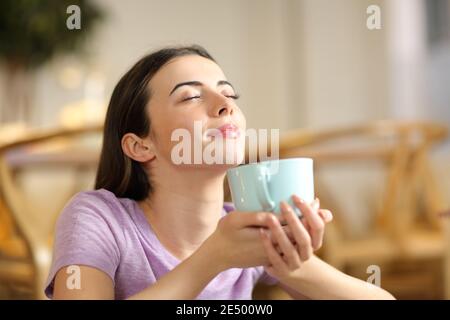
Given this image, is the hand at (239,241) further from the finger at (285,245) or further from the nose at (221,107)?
the nose at (221,107)

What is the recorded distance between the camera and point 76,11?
0.73 meters

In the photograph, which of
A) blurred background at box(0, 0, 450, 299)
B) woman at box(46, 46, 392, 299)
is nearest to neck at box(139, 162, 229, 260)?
woman at box(46, 46, 392, 299)

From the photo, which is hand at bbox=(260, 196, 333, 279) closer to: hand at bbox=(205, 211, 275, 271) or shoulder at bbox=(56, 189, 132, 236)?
hand at bbox=(205, 211, 275, 271)

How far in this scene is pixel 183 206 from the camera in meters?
0.70

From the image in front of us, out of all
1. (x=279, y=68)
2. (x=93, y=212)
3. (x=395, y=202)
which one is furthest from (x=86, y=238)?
(x=279, y=68)

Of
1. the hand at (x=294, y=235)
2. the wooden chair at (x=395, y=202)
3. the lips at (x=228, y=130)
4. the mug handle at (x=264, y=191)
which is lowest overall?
the wooden chair at (x=395, y=202)

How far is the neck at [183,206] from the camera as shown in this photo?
26.6 inches

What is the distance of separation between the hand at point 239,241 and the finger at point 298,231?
0.01 meters

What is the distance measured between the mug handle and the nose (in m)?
0.12

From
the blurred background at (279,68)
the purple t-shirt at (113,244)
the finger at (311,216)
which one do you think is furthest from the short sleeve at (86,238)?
the blurred background at (279,68)

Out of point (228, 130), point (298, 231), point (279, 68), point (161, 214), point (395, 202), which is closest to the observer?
point (298, 231)

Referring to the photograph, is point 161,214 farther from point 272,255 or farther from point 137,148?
point 272,255

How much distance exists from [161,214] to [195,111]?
0.15m

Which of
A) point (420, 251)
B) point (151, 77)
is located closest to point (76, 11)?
point (151, 77)
